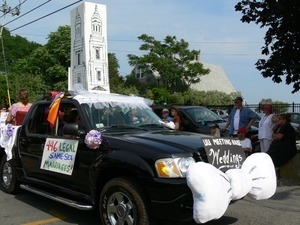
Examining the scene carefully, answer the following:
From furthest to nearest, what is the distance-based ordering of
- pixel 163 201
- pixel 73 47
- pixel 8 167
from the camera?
pixel 73 47, pixel 8 167, pixel 163 201

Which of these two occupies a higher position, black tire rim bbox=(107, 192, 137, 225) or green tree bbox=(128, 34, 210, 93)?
green tree bbox=(128, 34, 210, 93)

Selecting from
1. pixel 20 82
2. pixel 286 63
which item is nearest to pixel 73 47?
pixel 286 63

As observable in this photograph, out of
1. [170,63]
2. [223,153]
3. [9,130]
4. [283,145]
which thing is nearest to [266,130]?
[283,145]

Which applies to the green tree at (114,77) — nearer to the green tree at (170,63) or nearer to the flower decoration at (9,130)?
the green tree at (170,63)

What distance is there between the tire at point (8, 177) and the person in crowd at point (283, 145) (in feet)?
16.5

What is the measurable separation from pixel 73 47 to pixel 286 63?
7977 millimetres

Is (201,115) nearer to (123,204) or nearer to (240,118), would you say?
(240,118)

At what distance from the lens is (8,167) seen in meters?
7.35

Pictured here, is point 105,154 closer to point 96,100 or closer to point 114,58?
point 96,100

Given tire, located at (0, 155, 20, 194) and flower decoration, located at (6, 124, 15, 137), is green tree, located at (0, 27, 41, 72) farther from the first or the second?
flower decoration, located at (6, 124, 15, 137)

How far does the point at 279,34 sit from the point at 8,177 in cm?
698

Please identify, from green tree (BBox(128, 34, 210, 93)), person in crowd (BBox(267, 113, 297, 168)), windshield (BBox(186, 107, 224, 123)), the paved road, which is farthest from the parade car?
green tree (BBox(128, 34, 210, 93))

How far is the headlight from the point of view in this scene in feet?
14.3

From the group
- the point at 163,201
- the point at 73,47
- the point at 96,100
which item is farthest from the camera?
the point at 73,47
